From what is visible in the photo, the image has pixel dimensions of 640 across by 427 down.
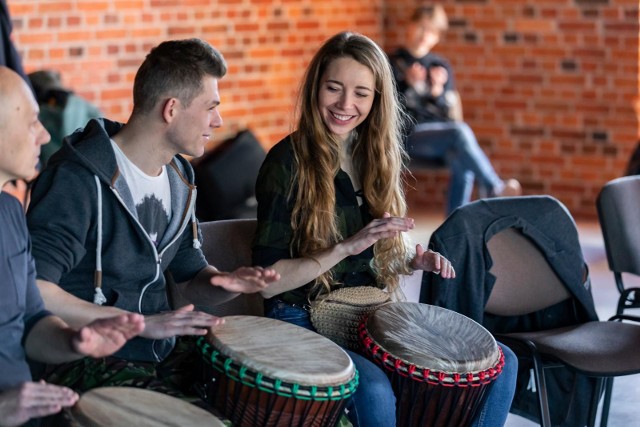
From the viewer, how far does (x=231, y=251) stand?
2988 millimetres

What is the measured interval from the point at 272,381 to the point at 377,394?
0.37 meters

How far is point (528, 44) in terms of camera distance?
23.2ft

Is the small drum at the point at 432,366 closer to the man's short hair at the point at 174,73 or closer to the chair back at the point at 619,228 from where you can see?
the man's short hair at the point at 174,73

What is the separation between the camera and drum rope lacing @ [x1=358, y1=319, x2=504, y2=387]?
8.36 ft

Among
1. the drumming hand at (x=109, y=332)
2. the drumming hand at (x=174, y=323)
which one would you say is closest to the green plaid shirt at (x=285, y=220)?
the drumming hand at (x=174, y=323)

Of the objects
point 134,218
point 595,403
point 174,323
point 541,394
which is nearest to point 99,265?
point 134,218

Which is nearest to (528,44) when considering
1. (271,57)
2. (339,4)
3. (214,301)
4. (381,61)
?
(339,4)

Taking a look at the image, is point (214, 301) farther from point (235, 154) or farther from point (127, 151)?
point (235, 154)

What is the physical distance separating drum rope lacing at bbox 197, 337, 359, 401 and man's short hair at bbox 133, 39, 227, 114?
58 centimetres

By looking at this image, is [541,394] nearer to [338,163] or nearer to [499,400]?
[499,400]

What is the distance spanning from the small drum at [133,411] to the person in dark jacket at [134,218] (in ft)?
0.47

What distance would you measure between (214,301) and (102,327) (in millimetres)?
712

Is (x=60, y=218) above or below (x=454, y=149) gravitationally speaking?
above

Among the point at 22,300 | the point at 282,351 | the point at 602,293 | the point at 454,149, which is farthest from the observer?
the point at 454,149
